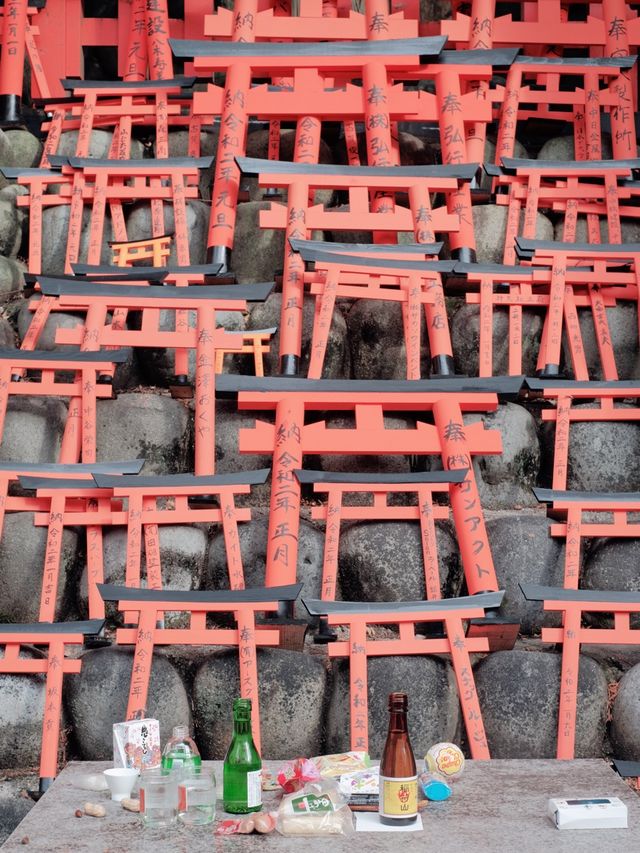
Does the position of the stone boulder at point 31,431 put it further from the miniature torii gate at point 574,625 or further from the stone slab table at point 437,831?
the stone slab table at point 437,831

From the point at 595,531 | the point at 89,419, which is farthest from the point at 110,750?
the point at 595,531

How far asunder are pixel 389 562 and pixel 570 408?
4.36 feet

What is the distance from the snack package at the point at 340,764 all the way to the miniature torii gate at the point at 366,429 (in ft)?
7.51

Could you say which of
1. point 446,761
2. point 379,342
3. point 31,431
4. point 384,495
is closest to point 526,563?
point 384,495

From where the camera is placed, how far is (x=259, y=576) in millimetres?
5344

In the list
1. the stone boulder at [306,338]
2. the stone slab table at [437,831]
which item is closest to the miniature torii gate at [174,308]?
the stone boulder at [306,338]

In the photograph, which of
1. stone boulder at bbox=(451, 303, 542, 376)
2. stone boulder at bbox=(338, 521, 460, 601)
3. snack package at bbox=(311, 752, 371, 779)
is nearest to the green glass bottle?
snack package at bbox=(311, 752, 371, 779)

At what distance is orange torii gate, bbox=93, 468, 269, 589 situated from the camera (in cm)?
500

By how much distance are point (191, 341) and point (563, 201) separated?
8.66ft

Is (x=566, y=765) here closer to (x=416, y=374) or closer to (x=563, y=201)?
(x=416, y=374)

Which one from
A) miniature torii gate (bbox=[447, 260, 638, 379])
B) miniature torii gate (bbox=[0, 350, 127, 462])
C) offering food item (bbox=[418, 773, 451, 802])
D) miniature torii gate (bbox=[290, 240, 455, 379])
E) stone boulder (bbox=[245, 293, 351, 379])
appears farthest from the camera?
stone boulder (bbox=[245, 293, 351, 379])

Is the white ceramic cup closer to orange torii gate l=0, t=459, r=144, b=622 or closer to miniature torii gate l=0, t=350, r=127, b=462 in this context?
orange torii gate l=0, t=459, r=144, b=622

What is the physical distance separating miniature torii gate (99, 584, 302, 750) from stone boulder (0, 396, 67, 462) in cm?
130

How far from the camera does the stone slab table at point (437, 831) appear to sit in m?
2.33
